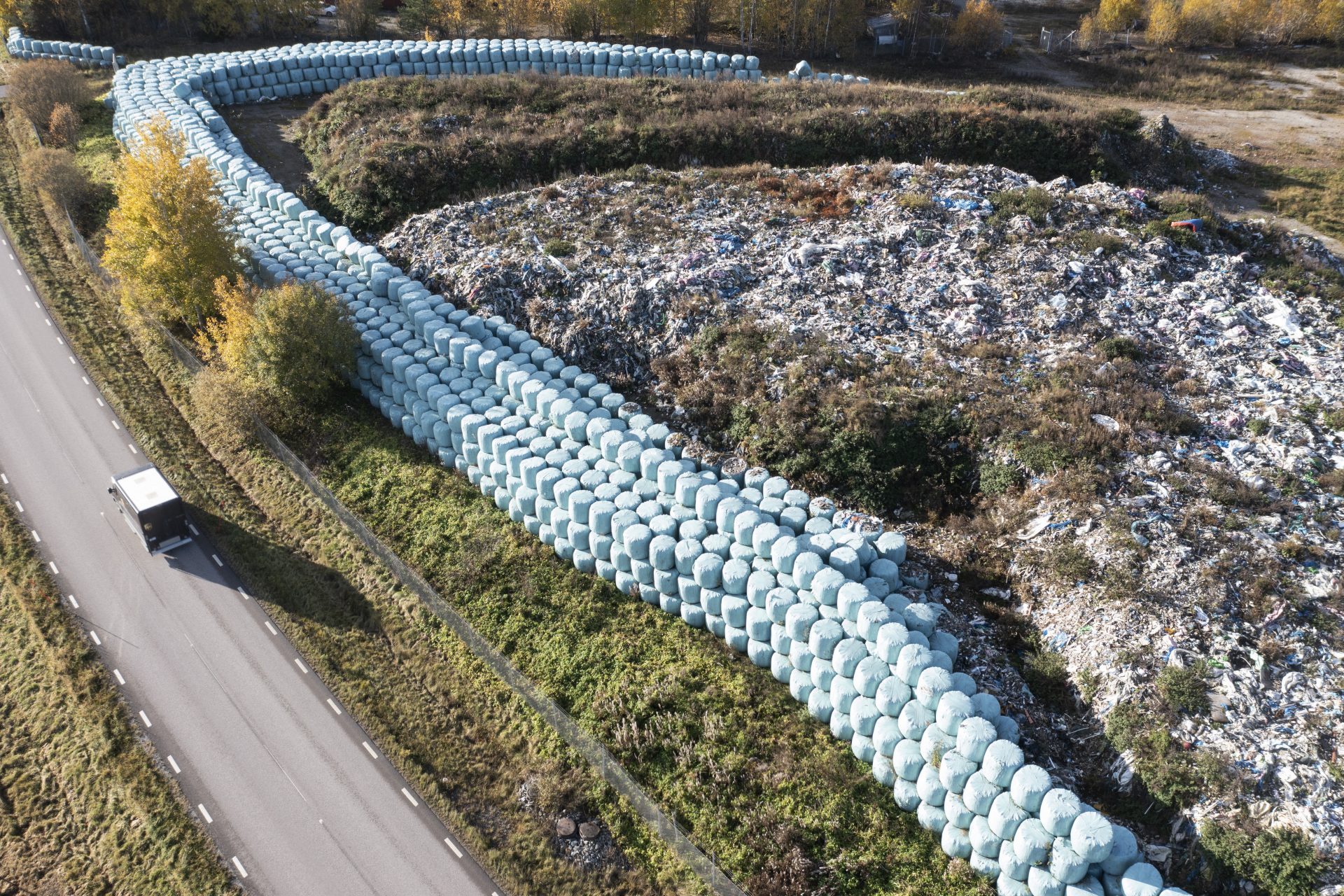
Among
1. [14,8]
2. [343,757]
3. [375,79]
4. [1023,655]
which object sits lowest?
[343,757]

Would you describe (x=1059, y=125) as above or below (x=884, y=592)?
above

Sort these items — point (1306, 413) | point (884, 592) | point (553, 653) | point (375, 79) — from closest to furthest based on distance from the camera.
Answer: point (884, 592) < point (553, 653) < point (1306, 413) < point (375, 79)

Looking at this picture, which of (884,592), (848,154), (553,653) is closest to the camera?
(884,592)

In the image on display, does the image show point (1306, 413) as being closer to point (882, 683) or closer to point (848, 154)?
point (882, 683)

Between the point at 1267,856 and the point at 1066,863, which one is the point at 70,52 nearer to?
the point at 1066,863

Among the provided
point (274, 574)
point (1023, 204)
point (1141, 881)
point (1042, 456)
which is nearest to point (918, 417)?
point (1042, 456)

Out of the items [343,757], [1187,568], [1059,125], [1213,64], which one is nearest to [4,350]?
[343,757]

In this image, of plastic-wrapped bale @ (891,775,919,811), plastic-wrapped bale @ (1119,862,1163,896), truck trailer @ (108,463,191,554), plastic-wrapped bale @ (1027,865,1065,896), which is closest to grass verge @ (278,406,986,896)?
plastic-wrapped bale @ (891,775,919,811)
